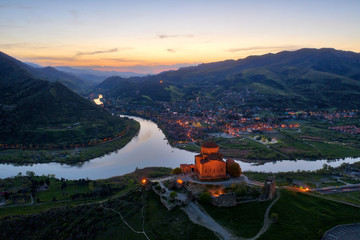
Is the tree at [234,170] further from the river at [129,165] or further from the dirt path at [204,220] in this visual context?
the river at [129,165]

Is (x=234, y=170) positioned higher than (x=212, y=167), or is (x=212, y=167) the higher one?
(x=212, y=167)

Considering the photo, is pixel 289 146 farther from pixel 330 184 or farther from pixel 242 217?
pixel 242 217

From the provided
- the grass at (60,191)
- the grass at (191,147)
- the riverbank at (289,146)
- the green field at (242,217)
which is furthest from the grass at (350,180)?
the grass at (60,191)

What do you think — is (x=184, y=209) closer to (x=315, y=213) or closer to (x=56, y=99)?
(x=315, y=213)

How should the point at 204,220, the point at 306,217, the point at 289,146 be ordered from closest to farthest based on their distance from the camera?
the point at 306,217 < the point at 204,220 < the point at 289,146

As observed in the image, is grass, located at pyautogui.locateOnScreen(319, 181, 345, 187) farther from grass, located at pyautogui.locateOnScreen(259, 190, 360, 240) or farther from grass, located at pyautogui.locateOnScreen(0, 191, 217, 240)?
grass, located at pyautogui.locateOnScreen(0, 191, 217, 240)

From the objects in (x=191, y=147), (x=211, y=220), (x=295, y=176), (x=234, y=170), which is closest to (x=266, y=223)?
(x=211, y=220)
